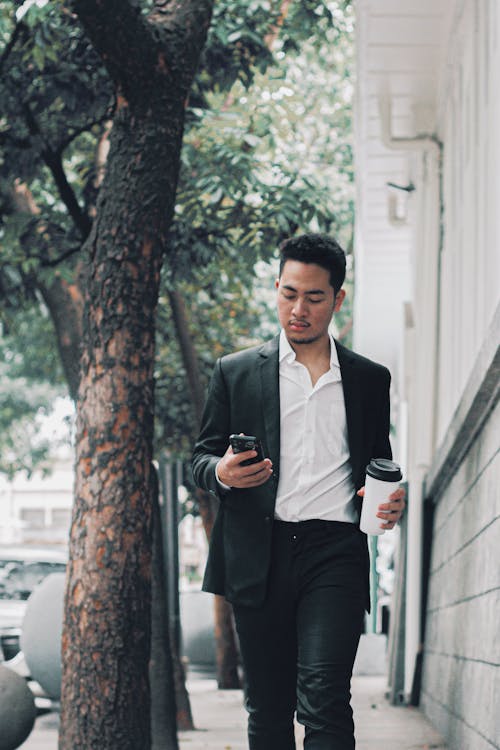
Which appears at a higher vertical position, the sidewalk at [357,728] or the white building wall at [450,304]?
the white building wall at [450,304]

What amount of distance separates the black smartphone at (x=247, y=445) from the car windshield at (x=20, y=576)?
15526mm

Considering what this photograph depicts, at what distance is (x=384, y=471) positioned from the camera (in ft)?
12.5

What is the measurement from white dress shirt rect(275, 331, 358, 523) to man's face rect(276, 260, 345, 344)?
0.12 meters

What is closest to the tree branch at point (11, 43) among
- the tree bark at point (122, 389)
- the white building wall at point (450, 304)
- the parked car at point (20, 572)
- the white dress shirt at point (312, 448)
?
the white building wall at point (450, 304)

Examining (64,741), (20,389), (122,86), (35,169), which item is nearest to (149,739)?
(64,741)

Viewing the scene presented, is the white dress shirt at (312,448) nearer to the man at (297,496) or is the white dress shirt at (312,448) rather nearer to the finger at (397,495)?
the man at (297,496)

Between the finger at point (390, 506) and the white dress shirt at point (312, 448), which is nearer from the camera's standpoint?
the finger at point (390, 506)

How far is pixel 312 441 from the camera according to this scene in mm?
4016

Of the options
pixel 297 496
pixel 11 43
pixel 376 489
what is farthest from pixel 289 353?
pixel 11 43

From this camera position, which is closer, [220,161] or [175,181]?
[175,181]

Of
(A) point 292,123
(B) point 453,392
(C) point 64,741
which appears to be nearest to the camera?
(C) point 64,741

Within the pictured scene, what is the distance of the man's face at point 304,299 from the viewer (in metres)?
4.02

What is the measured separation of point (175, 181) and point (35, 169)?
12.6 ft

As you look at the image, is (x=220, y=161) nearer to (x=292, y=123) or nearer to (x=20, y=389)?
(x=292, y=123)
